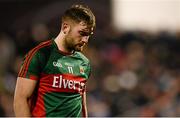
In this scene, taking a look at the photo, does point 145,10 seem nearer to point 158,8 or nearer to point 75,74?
point 158,8

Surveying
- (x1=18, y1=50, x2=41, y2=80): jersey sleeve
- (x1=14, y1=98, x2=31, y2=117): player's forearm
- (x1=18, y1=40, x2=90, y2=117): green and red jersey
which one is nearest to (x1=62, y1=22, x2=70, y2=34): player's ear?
(x1=18, y1=40, x2=90, y2=117): green and red jersey

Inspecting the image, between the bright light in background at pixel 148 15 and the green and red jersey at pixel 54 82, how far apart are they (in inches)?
434

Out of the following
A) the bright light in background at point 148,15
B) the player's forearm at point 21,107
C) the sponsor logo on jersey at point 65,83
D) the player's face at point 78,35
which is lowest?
the bright light in background at point 148,15

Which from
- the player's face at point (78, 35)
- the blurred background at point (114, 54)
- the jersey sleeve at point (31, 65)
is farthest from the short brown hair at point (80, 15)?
the blurred background at point (114, 54)

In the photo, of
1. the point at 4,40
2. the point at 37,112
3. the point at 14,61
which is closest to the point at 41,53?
the point at 37,112

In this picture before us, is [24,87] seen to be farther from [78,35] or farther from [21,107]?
[78,35]

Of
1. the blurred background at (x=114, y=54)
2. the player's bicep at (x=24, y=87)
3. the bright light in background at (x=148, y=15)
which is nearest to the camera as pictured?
the player's bicep at (x=24, y=87)

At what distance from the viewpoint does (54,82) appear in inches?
257

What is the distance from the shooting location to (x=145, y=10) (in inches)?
749

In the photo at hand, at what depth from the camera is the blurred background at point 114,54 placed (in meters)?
11.7

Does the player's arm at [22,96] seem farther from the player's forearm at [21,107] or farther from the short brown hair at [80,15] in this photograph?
the short brown hair at [80,15]

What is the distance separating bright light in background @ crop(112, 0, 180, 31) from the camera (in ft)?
60.0

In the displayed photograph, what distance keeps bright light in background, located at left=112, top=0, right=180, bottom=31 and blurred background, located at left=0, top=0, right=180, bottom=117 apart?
24 mm

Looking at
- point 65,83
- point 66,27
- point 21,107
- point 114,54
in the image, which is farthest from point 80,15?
point 114,54
